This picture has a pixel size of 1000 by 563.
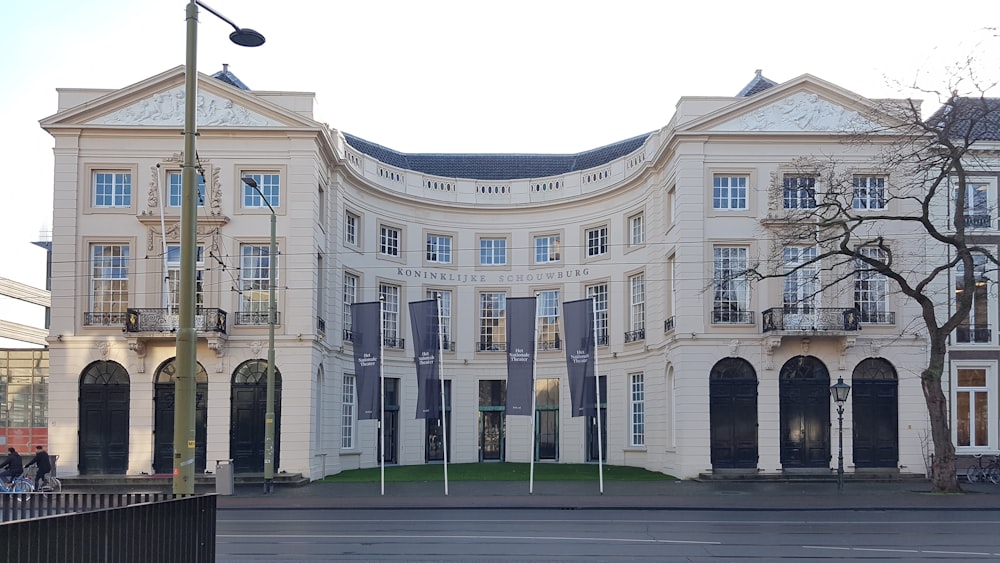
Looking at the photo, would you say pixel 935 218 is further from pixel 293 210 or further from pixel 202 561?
pixel 202 561

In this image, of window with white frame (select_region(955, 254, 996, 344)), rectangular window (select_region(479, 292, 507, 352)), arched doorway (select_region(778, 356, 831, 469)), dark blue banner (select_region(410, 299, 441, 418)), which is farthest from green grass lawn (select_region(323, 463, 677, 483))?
window with white frame (select_region(955, 254, 996, 344))

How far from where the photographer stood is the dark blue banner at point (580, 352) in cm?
3138

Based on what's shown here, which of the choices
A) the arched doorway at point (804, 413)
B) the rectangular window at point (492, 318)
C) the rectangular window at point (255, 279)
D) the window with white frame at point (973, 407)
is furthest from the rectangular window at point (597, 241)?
the rectangular window at point (255, 279)

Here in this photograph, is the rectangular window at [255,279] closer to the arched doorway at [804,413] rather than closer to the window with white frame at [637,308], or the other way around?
the window with white frame at [637,308]

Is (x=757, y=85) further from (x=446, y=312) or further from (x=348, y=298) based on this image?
(x=348, y=298)

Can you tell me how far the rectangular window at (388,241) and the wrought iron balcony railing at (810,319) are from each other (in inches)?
712

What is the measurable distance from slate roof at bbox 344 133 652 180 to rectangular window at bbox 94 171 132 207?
14954mm

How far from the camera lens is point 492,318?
47688 mm

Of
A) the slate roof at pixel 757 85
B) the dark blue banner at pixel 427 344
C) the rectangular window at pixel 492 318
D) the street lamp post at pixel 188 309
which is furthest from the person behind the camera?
the rectangular window at pixel 492 318

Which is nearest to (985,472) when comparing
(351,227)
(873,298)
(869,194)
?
(873,298)

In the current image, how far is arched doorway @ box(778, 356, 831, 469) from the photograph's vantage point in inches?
1416

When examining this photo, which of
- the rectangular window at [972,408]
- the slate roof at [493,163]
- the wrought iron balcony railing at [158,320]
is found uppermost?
the slate roof at [493,163]

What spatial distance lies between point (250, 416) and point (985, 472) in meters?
27.0

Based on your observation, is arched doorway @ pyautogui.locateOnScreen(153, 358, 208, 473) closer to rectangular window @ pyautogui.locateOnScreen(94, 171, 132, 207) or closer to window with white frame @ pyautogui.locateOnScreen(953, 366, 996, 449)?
rectangular window @ pyautogui.locateOnScreen(94, 171, 132, 207)
